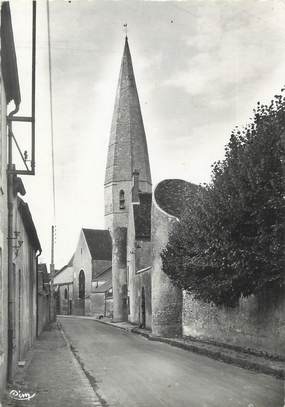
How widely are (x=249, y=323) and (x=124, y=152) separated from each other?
4678cm

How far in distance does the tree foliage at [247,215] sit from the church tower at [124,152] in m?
44.6

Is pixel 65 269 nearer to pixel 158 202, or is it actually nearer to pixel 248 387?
pixel 158 202

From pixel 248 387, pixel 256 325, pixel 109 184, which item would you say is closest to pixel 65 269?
pixel 109 184

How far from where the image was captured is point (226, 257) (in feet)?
46.4

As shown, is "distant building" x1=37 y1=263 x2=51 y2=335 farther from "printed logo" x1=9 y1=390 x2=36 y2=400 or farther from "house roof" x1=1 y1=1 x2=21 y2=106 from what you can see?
"house roof" x1=1 y1=1 x2=21 y2=106

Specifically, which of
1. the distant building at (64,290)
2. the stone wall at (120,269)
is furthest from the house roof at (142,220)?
the distant building at (64,290)

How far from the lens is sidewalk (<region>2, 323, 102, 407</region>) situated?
8680 mm

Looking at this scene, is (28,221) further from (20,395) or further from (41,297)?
(41,297)

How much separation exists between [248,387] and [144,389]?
189cm

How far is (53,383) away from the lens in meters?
10.7

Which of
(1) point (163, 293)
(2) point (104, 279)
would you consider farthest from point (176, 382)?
(2) point (104, 279)

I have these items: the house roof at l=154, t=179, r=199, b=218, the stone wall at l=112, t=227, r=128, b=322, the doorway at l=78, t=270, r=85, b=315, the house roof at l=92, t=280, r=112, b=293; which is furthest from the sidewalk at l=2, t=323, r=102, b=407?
the doorway at l=78, t=270, r=85, b=315

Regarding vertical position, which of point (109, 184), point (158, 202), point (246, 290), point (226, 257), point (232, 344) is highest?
point (109, 184)

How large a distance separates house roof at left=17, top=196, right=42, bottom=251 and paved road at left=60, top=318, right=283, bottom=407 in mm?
4026
